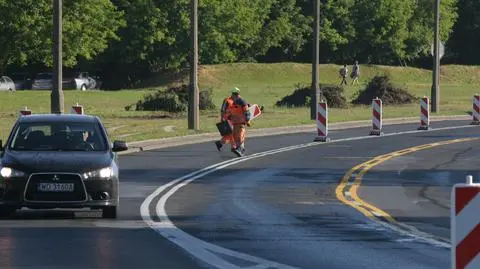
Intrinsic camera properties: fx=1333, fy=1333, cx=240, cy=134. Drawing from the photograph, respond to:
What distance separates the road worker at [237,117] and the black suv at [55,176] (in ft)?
44.4

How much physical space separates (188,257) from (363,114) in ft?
139

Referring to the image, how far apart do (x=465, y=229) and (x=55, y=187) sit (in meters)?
9.21

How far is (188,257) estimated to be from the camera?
45.2 ft

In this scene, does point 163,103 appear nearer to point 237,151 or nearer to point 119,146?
point 237,151

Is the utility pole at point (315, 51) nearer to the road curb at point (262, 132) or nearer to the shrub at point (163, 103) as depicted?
the road curb at point (262, 132)

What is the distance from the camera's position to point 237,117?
32.0 metres

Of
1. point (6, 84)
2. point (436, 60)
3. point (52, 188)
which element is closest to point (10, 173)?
point (52, 188)

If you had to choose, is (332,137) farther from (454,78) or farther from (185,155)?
(454,78)

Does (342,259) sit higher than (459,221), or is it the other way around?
(459,221)

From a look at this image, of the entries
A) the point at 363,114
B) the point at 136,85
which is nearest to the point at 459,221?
the point at 363,114

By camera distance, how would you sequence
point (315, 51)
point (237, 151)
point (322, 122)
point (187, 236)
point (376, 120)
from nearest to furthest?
point (187, 236) → point (237, 151) → point (322, 122) → point (376, 120) → point (315, 51)

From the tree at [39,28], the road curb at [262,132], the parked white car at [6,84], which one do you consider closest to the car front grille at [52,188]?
the road curb at [262,132]

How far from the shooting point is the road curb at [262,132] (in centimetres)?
3553

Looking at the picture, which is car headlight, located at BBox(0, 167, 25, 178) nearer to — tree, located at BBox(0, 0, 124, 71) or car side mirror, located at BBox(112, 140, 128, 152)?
car side mirror, located at BBox(112, 140, 128, 152)
